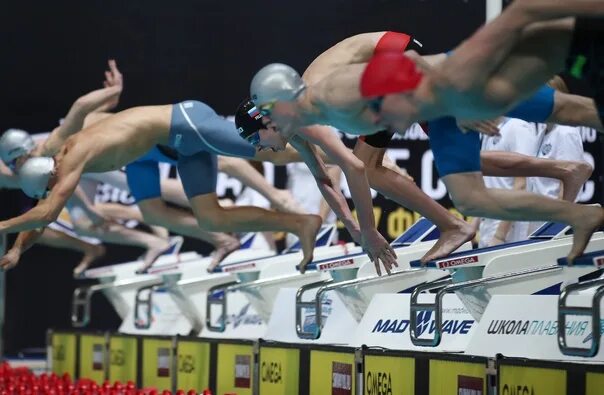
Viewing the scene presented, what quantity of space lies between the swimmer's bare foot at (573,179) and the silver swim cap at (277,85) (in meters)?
1.87

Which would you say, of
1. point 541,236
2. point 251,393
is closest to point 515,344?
point 541,236

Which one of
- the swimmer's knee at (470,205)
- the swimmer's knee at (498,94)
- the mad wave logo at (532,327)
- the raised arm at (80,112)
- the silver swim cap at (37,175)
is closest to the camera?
the swimmer's knee at (498,94)

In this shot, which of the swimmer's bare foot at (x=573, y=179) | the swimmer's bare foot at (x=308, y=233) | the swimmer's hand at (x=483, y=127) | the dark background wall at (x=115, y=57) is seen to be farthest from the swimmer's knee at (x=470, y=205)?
the dark background wall at (x=115, y=57)

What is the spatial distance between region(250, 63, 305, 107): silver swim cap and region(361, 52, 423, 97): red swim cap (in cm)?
43

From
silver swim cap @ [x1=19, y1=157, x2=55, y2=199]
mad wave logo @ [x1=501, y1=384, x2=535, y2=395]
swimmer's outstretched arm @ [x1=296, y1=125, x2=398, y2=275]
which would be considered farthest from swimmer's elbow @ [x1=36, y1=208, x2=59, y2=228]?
mad wave logo @ [x1=501, y1=384, x2=535, y2=395]

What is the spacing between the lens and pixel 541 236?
17.7 ft

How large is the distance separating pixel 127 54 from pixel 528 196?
590 cm

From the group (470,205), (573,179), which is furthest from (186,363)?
(470,205)

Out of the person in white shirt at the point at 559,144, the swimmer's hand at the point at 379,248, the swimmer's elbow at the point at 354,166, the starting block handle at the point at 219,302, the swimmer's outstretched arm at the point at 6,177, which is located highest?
the swimmer's outstretched arm at the point at 6,177

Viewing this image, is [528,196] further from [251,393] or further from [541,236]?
[251,393]

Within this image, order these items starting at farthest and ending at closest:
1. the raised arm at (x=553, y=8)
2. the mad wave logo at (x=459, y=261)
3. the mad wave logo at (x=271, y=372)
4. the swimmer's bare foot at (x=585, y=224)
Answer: the mad wave logo at (x=271, y=372) < the mad wave logo at (x=459, y=261) < the swimmer's bare foot at (x=585, y=224) < the raised arm at (x=553, y=8)

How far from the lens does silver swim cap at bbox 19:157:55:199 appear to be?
6328 millimetres

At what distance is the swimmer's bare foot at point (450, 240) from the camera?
5.16m

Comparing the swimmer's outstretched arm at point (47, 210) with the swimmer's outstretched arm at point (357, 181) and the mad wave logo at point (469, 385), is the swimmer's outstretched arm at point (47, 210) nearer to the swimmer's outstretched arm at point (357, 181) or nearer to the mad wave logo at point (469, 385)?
the swimmer's outstretched arm at point (357, 181)
